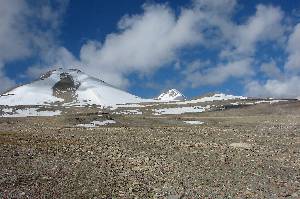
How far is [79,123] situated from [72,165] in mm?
45658

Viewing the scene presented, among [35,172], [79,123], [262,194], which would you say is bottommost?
[262,194]

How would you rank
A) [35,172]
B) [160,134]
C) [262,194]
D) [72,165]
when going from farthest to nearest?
[160,134]
[72,165]
[35,172]
[262,194]

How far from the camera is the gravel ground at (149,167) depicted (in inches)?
1056

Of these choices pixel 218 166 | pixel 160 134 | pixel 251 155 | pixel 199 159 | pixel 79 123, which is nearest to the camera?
pixel 218 166

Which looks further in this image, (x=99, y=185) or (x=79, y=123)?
(x=79, y=123)

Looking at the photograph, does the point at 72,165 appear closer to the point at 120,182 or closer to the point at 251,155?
the point at 120,182

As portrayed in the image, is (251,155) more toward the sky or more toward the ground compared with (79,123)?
more toward the ground

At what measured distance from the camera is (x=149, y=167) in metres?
34.1

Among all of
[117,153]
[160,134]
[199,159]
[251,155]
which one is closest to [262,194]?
[199,159]

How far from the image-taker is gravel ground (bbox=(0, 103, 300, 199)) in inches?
1056

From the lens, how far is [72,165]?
32.8m

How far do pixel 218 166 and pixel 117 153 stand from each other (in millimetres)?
9659

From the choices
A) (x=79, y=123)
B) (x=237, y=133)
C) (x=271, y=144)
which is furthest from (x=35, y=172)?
(x=79, y=123)

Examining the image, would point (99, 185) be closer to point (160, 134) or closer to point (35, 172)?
point (35, 172)
